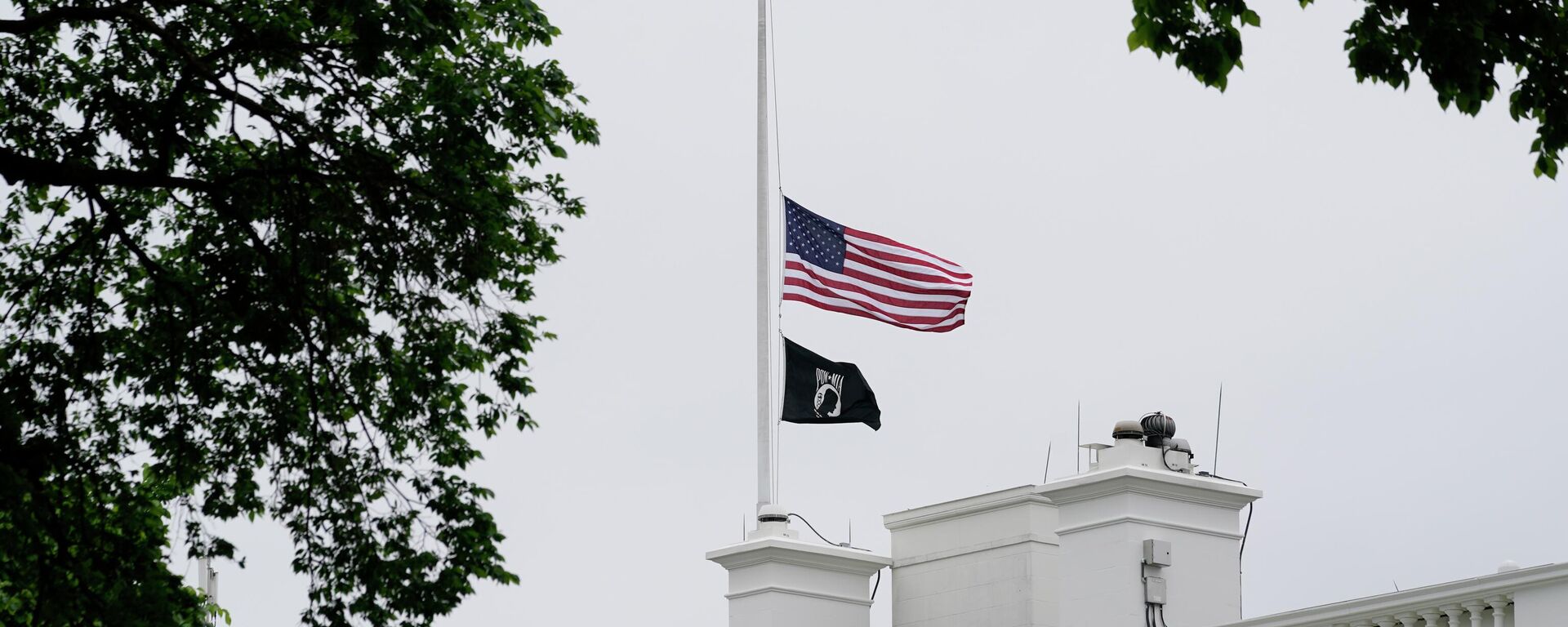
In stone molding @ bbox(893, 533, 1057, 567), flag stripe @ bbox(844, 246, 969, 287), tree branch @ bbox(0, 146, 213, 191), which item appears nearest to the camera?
tree branch @ bbox(0, 146, 213, 191)

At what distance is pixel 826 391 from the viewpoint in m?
23.7

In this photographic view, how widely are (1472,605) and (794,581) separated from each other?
6.98m

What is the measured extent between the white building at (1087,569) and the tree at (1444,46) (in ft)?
13.4

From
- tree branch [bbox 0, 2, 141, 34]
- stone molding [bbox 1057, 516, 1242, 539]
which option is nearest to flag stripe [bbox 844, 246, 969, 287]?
stone molding [bbox 1057, 516, 1242, 539]

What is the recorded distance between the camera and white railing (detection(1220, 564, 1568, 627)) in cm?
1489

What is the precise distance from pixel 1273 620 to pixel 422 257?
631 cm

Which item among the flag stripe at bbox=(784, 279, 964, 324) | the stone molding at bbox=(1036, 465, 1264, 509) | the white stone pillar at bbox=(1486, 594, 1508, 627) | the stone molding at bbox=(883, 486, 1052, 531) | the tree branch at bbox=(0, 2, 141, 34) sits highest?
the flag stripe at bbox=(784, 279, 964, 324)

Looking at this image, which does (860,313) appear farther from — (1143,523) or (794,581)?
(1143,523)

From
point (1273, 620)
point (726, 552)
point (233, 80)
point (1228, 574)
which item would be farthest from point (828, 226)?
point (233, 80)

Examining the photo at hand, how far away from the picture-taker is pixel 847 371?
23734 mm

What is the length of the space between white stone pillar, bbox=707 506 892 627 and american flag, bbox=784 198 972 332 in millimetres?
3464

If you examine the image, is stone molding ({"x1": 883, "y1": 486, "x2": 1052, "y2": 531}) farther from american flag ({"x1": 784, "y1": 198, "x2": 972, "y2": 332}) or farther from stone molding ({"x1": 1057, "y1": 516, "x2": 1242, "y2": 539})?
american flag ({"x1": 784, "y1": 198, "x2": 972, "y2": 332})

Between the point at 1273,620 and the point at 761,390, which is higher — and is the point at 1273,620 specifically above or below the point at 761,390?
below

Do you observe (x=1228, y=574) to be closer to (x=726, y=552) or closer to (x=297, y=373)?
(x=726, y=552)
